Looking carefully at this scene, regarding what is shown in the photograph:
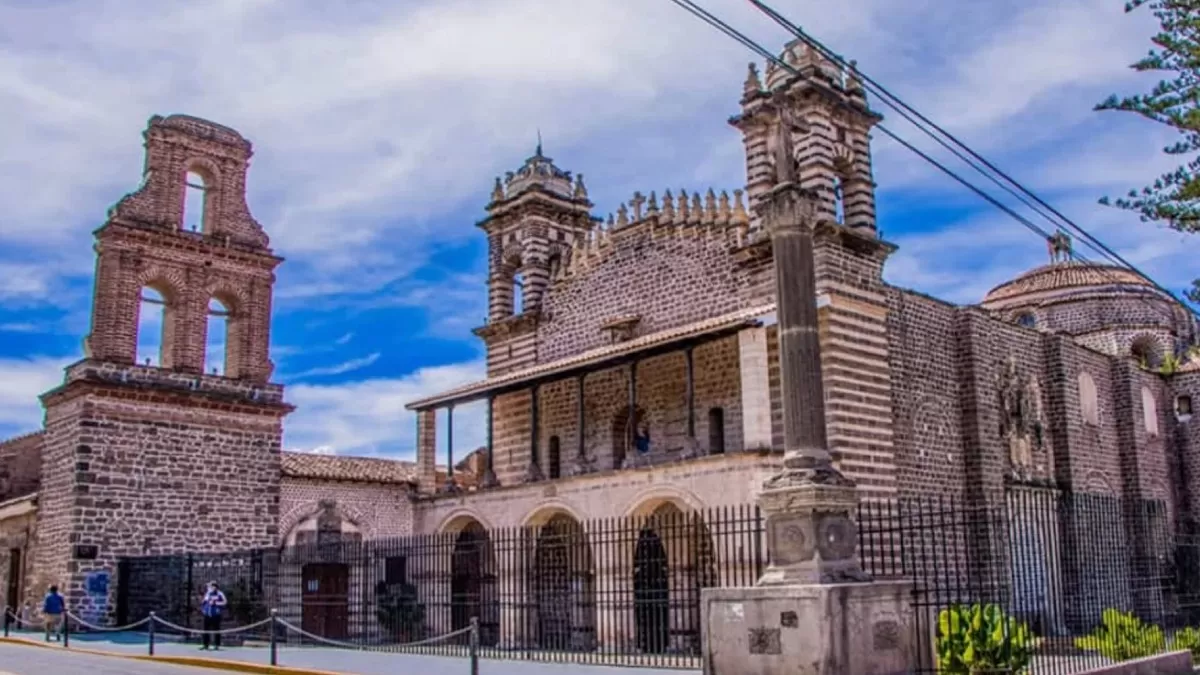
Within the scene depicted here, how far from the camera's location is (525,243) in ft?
85.4

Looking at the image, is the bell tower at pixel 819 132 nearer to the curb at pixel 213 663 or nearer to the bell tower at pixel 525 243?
the bell tower at pixel 525 243

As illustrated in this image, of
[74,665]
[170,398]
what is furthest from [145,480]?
[74,665]

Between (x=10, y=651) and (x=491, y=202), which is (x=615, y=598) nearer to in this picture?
(x=10, y=651)

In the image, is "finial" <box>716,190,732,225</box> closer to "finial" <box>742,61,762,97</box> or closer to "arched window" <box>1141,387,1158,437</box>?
"finial" <box>742,61,762,97</box>

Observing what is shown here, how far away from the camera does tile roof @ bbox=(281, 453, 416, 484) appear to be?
28750mm

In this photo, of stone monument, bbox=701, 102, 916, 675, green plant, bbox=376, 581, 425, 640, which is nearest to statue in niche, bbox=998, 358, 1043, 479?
green plant, bbox=376, 581, 425, 640

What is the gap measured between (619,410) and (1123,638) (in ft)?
37.8

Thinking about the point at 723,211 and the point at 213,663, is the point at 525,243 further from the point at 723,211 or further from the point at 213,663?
the point at 213,663

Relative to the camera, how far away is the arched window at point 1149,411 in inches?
1170

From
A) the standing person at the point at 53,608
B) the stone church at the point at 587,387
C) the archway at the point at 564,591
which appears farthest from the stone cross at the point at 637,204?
the standing person at the point at 53,608

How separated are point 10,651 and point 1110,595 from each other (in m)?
16.3

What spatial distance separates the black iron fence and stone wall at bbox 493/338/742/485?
224 centimetres

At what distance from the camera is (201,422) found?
24656mm

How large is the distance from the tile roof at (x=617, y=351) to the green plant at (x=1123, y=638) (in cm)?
694
